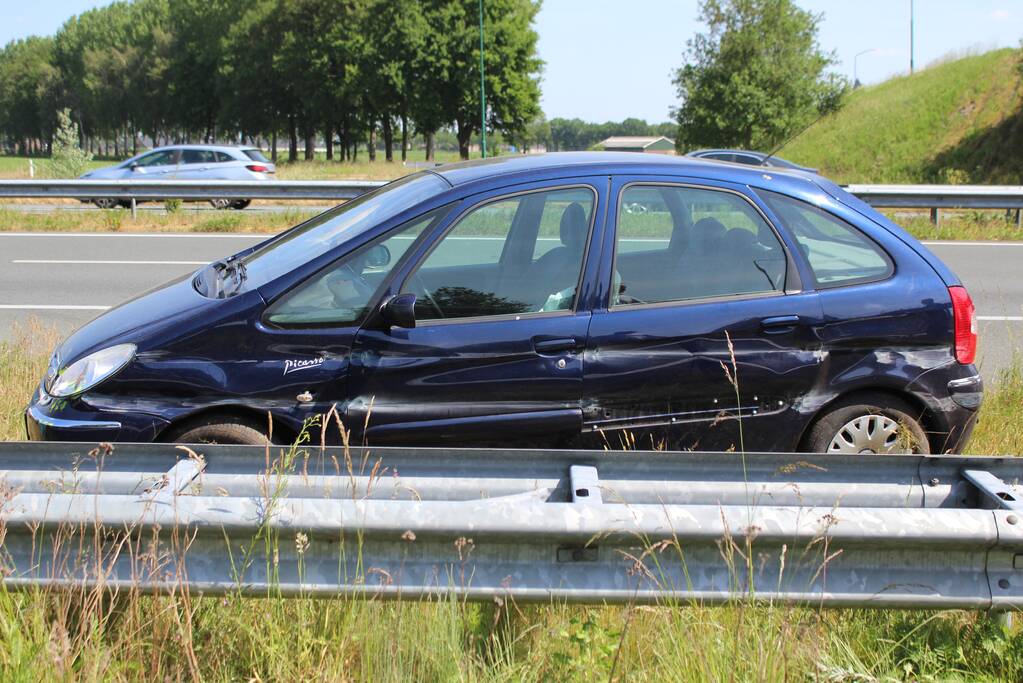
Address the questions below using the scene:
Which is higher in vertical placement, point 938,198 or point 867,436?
point 938,198

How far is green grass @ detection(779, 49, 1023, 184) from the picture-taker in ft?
112

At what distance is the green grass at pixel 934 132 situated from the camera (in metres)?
34.1

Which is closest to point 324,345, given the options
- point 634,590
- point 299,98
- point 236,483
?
point 236,483

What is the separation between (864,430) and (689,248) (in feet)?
3.90

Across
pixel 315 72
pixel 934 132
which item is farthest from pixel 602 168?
pixel 315 72

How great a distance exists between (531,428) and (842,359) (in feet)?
4.89

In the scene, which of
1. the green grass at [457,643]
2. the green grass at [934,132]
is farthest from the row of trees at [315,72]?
the green grass at [457,643]

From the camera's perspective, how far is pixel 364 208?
494cm

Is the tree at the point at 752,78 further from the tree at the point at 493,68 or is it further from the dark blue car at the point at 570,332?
the dark blue car at the point at 570,332

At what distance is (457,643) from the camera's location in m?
2.64

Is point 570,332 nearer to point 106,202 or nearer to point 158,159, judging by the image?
point 106,202

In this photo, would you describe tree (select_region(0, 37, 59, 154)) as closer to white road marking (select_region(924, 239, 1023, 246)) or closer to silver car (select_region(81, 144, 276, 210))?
silver car (select_region(81, 144, 276, 210))

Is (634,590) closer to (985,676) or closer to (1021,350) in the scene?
(985,676)

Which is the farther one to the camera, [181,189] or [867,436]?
[181,189]
